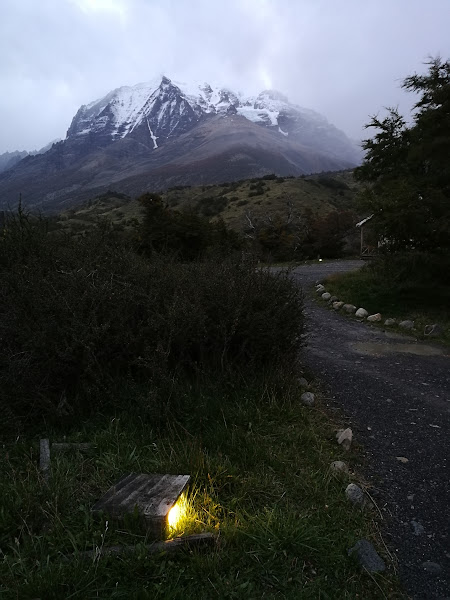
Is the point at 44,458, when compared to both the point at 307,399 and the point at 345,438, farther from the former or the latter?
the point at 307,399

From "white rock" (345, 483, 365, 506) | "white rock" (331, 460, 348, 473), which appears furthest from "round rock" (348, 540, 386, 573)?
"white rock" (331, 460, 348, 473)

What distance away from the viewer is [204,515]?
2627mm

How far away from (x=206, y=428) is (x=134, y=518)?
1332 mm

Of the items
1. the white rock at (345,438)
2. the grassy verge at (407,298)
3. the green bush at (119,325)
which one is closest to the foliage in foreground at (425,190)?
the grassy verge at (407,298)

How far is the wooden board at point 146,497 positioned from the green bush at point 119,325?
912 mm

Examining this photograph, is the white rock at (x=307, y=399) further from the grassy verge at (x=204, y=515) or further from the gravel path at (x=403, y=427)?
the grassy verge at (x=204, y=515)

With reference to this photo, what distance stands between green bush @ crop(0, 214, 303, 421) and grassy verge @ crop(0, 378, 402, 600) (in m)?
0.45

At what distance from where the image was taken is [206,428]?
3.70 m

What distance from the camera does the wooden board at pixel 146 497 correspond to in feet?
7.95

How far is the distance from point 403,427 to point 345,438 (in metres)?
0.90

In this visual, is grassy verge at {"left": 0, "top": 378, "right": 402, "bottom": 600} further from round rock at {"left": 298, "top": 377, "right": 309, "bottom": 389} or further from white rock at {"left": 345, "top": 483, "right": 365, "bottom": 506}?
round rock at {"left": 298, "top": 377, "right": 309, "bottom": 389}

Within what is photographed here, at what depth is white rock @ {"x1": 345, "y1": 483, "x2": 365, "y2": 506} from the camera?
2971mm

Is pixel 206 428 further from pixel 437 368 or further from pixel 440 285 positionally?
pixel 440 285

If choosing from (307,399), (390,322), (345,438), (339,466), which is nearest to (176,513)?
(339,466)
